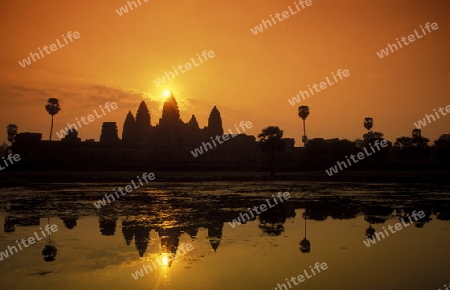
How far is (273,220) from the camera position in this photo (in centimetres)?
2030

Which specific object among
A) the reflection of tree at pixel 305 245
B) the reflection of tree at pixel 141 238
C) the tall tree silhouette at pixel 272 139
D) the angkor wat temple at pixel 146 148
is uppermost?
the angkor wat temple at pixel 146 148

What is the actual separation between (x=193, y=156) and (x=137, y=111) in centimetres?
3555

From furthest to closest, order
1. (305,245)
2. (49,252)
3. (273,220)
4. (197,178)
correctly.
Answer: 1. (197,178)
2. (273,220)
3. (305,245)
4. (49,252)

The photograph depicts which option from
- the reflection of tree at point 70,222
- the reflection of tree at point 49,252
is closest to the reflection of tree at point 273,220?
the reflection of tree at point 49,252

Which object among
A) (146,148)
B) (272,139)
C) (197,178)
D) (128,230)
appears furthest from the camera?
(146,148)

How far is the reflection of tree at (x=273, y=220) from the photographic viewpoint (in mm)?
17500

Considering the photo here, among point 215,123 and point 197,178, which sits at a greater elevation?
point 215,123

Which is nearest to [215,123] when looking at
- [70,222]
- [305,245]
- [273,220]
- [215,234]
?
[273,220]

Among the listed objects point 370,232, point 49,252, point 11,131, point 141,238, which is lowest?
point 370,232

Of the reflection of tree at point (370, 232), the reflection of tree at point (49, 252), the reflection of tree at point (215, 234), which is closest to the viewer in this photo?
the reflection of tree at point (49, 252)

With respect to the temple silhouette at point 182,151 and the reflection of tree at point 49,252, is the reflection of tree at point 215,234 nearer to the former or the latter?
the reflection of tree at point 49,252

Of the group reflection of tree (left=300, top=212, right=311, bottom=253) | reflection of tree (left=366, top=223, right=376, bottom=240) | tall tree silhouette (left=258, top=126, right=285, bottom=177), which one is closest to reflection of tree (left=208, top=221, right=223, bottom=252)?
reflection of tree (left=300, top=212, right=311, bottom=253)

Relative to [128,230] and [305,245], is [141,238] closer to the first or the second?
[128,230]

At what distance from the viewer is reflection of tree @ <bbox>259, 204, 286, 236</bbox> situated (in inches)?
689
